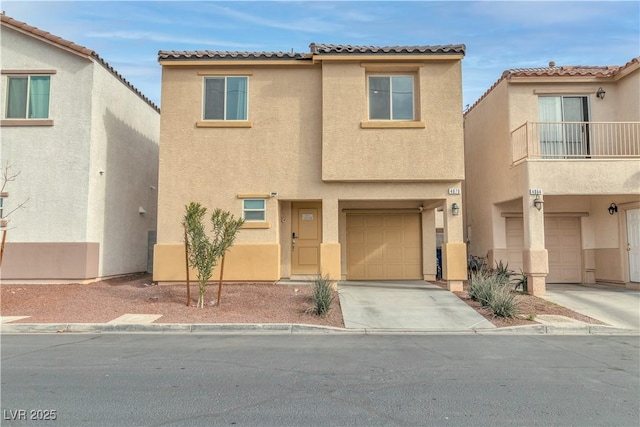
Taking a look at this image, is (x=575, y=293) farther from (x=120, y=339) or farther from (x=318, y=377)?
(x=120, y=339)

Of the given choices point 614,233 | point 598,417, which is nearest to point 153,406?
point 598,417

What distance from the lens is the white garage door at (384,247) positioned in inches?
627

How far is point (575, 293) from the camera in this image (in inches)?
535

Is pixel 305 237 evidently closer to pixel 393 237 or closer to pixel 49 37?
pixel 393 237

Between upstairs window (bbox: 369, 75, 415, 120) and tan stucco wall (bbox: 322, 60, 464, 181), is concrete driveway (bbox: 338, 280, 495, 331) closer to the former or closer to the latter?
tan stucco wall (bbox: 322, 60, 464, 181)

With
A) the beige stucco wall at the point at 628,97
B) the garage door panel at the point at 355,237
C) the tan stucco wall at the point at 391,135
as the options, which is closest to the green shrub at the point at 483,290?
the tan stucco wall at the point at 391,135

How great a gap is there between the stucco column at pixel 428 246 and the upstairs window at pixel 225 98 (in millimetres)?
6924

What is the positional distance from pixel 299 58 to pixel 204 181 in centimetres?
447

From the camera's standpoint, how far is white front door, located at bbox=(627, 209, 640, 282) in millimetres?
14430

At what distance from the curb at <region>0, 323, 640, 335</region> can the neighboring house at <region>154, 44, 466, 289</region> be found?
3.73m

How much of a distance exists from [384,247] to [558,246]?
19.4ft

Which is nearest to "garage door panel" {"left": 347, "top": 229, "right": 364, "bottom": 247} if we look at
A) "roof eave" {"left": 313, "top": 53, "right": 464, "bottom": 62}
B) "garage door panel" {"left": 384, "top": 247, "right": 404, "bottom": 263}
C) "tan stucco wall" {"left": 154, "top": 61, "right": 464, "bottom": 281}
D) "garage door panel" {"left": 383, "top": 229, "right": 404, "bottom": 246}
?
"garage door panel" {"left": 383, "top": 229, "right": 404, "bottom": 246}

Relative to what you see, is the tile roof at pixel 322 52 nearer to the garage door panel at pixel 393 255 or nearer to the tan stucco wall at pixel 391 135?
the tan stucco wall at pixel 391 135

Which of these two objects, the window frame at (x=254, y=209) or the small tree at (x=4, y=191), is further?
the window frame at (x=254, y=209)
